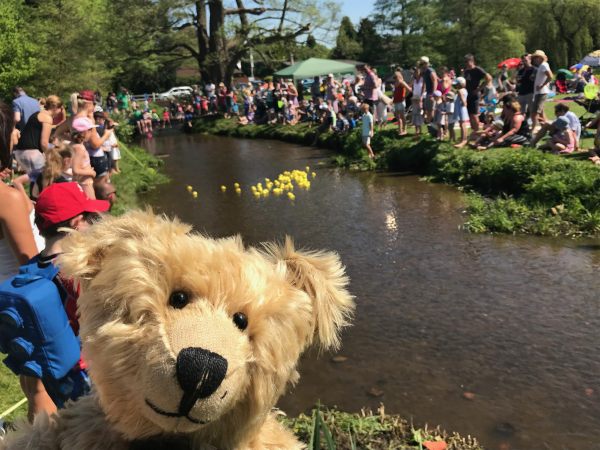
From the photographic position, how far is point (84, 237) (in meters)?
1.73

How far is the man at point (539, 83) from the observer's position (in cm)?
1157

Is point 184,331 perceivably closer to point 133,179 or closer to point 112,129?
point 112,129

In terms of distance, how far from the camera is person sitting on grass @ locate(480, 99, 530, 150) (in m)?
11.6

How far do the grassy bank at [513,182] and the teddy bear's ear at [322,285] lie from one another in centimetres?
703

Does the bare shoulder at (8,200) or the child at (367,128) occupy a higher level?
the bare shoulder at (8,200)

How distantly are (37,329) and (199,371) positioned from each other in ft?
4.87

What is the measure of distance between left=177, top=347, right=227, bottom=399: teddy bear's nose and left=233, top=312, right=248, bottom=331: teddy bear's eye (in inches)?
6.5

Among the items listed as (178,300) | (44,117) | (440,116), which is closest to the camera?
(178,300)

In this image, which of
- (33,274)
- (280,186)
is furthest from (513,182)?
(33,274)

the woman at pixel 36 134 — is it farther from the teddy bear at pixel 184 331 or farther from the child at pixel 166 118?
the child at pixel 166 118

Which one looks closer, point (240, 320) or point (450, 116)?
point (240, 320)

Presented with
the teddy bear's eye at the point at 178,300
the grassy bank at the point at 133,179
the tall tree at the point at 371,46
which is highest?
the tall tree at the point at 371,46

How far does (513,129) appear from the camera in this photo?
38.4ft

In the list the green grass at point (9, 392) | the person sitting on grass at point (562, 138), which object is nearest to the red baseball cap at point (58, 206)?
the green grass at point (9, 392)
